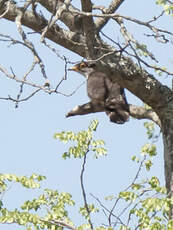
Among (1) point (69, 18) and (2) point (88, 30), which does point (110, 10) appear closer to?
(1) point (69, 18)

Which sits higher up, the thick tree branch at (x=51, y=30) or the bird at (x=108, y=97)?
the thick tree branch at (x=51, y=30)

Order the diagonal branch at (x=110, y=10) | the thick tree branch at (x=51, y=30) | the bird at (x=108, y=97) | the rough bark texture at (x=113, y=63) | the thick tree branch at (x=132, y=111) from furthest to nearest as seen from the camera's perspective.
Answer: the bird at (x=108, y=97)
the thick tree branch at (x=132, y=111)
the diagonal branch at (x=110, y=10)
the thick tree branch at (x=51, y=30)
the rough bark texture at (x=113, y=63)

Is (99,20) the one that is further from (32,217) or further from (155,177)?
(32,217)

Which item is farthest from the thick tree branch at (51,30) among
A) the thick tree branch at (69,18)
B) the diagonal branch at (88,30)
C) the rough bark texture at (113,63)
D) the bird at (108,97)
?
the bird at (108,97)

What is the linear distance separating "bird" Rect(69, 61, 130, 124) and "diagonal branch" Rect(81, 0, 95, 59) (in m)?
1.89

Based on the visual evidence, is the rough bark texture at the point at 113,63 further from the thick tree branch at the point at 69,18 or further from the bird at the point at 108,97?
the bird at the point at 108,97

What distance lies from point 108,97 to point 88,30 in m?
2.42

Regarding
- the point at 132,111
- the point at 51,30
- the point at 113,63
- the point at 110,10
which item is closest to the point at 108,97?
the point at 132,111

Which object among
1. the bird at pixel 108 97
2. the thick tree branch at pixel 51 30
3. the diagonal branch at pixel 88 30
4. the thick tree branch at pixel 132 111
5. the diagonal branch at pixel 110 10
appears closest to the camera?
the diagonal branch at pixel 88 30

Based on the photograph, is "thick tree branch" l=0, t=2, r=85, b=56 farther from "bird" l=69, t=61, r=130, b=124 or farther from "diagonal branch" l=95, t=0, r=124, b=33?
"bird" l=69, t=61, r=130, b=124

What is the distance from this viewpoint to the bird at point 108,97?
27.3 feet

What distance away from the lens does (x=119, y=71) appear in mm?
6582

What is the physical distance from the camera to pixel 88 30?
621 cm

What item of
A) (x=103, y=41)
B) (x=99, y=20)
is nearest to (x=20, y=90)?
(x=103, y=41)
